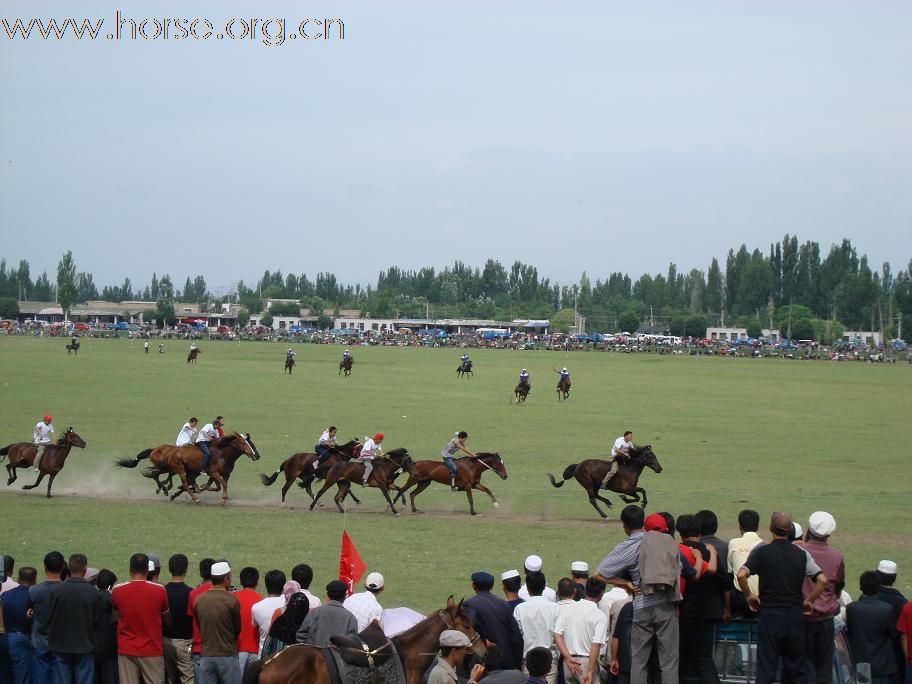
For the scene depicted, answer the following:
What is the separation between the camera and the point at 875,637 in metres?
8.37

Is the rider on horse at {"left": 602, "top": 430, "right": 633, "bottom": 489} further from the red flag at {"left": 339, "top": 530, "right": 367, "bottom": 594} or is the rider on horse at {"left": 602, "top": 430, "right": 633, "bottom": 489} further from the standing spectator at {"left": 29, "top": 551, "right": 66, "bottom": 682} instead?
the standing spectator at {"left": 29, "top": 551, "right": 66, "bottom": 682}

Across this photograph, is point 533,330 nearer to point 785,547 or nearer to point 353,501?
point 353,501

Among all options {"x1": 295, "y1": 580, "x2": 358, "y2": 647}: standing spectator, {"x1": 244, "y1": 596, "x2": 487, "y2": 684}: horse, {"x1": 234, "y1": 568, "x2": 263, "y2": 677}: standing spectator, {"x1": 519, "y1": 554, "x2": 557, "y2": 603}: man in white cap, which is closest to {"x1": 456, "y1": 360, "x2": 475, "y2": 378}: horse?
{"x1": 519, "y1": 554, "x2": 557, "y2": 603}: man in white cap

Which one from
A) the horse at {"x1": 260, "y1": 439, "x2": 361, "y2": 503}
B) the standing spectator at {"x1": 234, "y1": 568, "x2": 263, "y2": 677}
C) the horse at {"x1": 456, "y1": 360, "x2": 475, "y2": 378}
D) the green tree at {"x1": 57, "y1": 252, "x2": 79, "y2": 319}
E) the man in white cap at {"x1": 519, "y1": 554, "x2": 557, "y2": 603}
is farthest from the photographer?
the green tree at {"x1": 57, "y1": 252, "x2": 79, "y2": 319}

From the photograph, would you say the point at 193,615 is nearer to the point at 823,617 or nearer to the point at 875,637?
the point at 823,617

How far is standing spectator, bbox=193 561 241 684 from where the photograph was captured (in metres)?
8.30

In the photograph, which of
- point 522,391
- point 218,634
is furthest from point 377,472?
point 522,391

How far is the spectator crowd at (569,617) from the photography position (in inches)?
310

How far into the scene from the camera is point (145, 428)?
30172 millimetres

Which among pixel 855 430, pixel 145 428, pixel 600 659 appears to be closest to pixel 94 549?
pixel 600 659

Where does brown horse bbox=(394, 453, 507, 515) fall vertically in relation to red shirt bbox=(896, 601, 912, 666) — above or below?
below

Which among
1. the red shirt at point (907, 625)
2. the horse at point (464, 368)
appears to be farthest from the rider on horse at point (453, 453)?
the horse at point (464, 368)

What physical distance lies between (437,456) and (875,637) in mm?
17364

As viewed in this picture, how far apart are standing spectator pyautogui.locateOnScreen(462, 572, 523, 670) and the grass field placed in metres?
4.11
